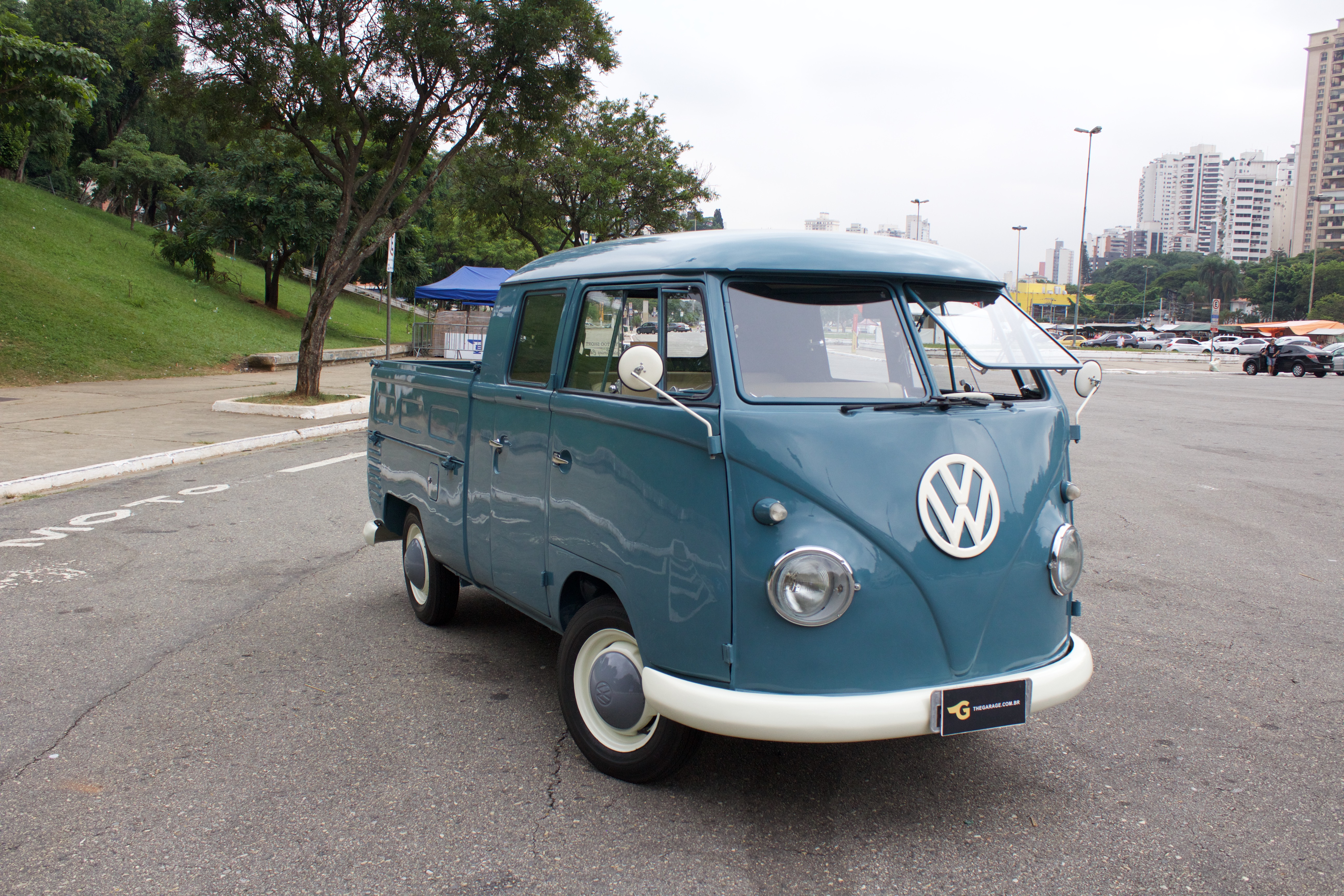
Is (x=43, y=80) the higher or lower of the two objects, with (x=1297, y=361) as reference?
higher

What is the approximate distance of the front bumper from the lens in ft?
9.55

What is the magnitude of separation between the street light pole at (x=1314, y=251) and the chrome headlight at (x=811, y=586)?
115110mm

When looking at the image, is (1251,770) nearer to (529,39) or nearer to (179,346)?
(529,39)

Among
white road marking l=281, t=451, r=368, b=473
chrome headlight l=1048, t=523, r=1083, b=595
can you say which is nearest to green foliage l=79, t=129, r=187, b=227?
white road marking l=281, t=451, r=368, b=473

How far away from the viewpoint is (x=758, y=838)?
3145mm

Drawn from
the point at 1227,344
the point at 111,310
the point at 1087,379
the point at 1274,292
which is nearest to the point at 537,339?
the point at 1087,379

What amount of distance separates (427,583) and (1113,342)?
87.9 metres

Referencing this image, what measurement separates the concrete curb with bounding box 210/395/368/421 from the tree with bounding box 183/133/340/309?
805 inches

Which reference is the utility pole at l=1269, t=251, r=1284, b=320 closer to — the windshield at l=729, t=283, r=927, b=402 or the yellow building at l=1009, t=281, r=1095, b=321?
the yellow building at l=1009, t=281, r=1095, b=321

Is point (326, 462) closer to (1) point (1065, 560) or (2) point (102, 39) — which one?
(1) point (1065, 560)

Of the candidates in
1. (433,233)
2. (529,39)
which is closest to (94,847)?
(529,39)

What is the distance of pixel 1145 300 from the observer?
12569 centimetres

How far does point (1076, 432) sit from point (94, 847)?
12.2ft

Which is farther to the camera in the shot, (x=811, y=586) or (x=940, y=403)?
(x=940, y=403)
